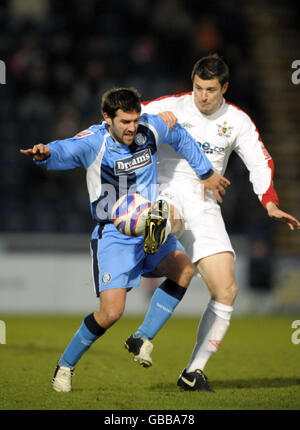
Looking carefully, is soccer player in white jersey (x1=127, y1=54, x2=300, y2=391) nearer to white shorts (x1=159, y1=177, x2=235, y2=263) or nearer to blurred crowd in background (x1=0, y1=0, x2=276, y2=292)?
white shorts (x1=159, y1=177, x2=235, y2=263)

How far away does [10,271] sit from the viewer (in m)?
13.3

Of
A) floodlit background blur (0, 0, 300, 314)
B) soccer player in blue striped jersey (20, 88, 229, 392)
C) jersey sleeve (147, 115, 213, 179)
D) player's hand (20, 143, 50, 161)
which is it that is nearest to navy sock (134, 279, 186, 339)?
soccer player in blue striped jersey (20, 88, 229, 392)

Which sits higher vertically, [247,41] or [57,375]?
[247,41]

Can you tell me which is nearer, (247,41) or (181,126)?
(181,126)

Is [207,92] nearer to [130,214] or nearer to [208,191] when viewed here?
[208,191]

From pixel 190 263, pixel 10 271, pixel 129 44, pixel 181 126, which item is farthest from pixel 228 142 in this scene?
pixel 129 44

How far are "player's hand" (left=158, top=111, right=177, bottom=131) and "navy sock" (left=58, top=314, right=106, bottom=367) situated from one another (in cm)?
153

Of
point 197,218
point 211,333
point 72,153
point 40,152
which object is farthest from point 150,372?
point 40,152

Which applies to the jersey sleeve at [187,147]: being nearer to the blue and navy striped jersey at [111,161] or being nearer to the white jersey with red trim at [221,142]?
the blue and navy striped jersey at [111,161]

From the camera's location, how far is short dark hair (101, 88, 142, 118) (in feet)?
17.3

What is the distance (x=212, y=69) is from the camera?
18.9ft
